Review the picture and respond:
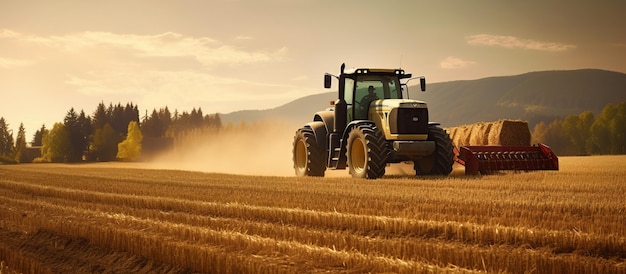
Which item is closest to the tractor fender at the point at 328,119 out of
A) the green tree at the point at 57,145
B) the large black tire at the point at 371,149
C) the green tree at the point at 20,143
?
the large black tire at the point at 371,149

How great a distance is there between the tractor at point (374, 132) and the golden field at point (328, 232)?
11.1ft

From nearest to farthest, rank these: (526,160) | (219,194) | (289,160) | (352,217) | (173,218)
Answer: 1. (352,217)
2. (173,218)
3. (219,194)
4. (526,160)
5. (289,160)

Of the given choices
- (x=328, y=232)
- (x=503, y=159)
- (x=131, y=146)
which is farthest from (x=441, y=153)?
(x=131, y=146)

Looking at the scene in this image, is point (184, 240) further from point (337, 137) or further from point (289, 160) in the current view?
point (289, 160)

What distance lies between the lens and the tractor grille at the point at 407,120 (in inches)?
685

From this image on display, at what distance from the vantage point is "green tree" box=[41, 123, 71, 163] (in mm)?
75125

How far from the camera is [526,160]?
1912cm

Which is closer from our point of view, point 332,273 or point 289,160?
point 332,273

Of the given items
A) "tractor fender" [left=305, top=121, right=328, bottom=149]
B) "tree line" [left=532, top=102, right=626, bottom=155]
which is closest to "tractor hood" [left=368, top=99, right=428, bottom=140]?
"tractor fender" [left=305, top=121, right=328, bottom=149]

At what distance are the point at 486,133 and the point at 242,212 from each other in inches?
729

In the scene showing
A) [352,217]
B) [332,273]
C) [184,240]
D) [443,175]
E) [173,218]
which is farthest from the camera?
[443,175]

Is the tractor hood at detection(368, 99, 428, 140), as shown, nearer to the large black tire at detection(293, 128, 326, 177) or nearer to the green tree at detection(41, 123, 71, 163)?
the large black tire at detection(293, 128, 326, 177)

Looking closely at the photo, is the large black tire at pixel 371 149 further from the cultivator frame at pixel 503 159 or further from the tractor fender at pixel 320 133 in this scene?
the cultivator frame at pixel 503 159

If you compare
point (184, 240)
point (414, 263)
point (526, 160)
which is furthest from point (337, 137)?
point (414, 263)
